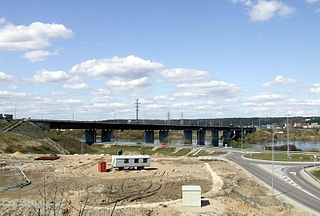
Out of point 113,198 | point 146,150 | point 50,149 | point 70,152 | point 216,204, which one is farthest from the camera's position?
point 146,150

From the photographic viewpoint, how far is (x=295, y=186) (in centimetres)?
5244

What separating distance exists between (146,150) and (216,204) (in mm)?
93883

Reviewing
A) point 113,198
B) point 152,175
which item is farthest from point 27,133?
point 113,198

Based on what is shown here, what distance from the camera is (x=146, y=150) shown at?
435 feet

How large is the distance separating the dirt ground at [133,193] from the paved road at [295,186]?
2.72 m

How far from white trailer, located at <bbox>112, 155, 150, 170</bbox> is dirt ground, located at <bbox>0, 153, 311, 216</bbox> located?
1.51 metres

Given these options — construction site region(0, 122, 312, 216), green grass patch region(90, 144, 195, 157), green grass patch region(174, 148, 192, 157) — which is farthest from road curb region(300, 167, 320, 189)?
green grass patch region(90, 144, 195, 157)

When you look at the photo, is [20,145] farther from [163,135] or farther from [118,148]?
[163,135]

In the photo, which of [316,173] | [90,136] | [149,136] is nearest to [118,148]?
[90,136]

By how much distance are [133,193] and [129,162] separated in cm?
2059

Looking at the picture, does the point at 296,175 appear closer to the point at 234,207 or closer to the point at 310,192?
the point at 310,192

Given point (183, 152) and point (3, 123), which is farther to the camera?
point (3, 123)

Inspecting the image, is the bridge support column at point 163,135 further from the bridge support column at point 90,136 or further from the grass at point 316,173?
the grass at point 316,173

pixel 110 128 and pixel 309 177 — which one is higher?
pixel 110 128
